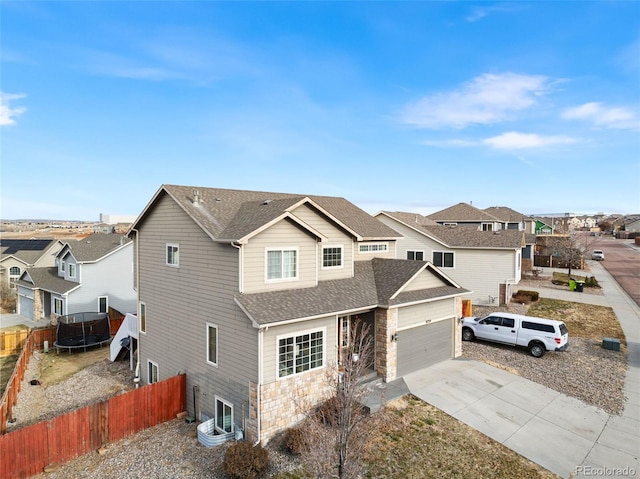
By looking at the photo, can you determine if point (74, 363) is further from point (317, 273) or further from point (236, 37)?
point (236, 37)

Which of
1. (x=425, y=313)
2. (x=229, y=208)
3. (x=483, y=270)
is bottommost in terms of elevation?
(x=425, y=313)

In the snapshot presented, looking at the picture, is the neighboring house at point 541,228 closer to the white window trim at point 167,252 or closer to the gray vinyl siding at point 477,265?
the gray vinyl siding at point 477,265

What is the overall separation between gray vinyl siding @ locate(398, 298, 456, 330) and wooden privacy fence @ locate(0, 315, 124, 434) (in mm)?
16339

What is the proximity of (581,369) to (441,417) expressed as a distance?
945 cm

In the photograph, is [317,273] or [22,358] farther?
[22,358]

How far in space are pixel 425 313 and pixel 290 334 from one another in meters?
7.90

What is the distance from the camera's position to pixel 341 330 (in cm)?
1662

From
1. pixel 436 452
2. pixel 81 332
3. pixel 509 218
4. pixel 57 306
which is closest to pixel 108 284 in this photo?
pixel 57 306

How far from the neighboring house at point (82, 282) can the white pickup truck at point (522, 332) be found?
1094 inches

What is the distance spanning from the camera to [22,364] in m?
21.1

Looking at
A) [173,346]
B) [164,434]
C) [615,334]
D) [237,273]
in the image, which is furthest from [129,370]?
[615,334]

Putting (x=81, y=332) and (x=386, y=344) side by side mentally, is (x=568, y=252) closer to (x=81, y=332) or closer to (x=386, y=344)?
(x=386, y=344)

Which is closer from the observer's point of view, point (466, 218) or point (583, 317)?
point (583, 317)

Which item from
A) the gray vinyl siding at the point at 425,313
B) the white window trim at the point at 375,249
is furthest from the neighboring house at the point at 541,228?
the gray vinyl siding at the point at 425,313
